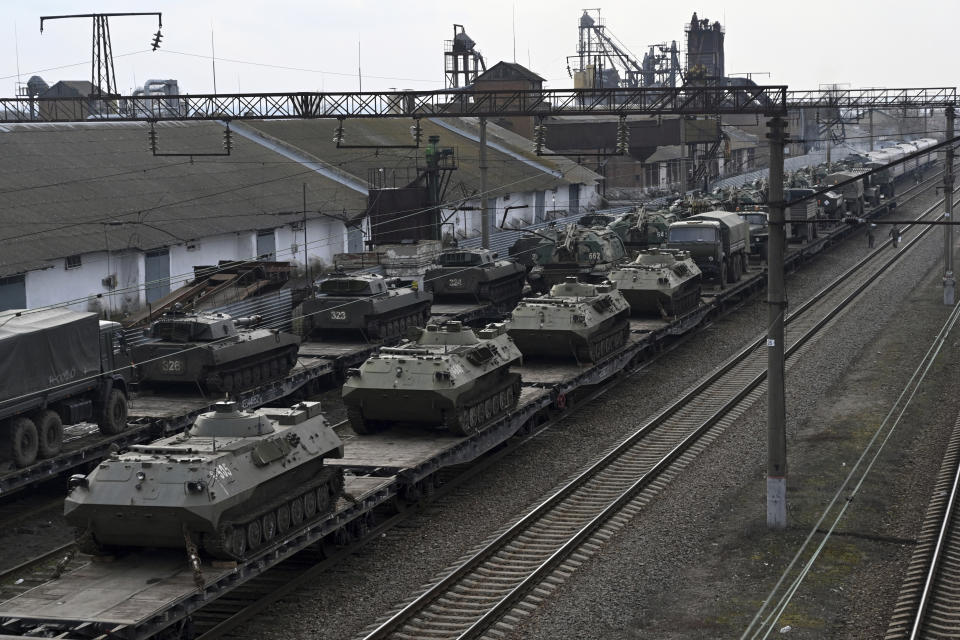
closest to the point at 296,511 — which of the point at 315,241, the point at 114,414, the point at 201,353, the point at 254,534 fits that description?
the point at 254,534

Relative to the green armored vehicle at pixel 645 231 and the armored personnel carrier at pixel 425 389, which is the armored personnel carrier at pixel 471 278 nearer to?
the green armored vehicle at pixel 645 231

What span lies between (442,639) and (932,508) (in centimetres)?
984

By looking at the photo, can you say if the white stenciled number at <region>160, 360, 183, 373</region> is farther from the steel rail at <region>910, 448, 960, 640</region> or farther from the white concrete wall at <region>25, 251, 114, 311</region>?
the steel rail at <region>910, 448, 960, 640</region>

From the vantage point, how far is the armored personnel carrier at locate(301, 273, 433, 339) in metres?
36.0

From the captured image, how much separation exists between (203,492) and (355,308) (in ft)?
63.3

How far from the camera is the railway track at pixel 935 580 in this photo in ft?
55.1

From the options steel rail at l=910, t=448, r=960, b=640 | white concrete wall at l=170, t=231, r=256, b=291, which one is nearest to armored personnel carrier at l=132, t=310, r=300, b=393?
white concrete wall at l=170, t=231, r=256, b=291

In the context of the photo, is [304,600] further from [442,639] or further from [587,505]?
[587,505]

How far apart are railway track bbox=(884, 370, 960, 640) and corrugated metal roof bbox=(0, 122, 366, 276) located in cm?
2815

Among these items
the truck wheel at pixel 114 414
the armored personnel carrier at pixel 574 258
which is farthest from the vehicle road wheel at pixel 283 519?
the armored personnel carrier at pixel 574 258

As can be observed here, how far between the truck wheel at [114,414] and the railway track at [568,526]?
943 cm

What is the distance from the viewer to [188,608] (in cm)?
1583

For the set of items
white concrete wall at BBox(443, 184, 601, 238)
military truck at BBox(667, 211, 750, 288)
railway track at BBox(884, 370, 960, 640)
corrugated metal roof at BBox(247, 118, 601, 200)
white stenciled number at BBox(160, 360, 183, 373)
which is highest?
corrugated metal roof at BBox(247, 118, 601, 200)

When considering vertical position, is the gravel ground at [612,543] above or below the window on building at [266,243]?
below
